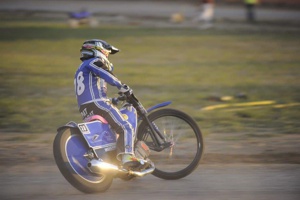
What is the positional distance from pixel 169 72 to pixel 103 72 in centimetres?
1064

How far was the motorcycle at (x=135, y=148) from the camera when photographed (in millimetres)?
6883

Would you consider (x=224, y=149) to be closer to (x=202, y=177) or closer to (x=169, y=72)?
(x=202, y=177)

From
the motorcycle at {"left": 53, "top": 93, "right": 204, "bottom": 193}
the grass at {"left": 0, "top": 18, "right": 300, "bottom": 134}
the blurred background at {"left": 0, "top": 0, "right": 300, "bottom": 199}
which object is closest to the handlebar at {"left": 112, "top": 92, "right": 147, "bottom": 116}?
the motorcycle at {"left": 53, "top": 93, "right": 204, "bottom": 193}

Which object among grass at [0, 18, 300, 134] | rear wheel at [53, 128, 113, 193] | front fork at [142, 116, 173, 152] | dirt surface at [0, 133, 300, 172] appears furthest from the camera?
grass at [0, 18, 300, 134]

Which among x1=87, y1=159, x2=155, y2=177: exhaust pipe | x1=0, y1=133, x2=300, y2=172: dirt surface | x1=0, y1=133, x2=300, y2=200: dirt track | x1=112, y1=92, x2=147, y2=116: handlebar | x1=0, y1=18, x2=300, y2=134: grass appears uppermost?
x1=112, y1=92, x2=147, y2=116: handlebar

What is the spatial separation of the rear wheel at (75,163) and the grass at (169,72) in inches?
142

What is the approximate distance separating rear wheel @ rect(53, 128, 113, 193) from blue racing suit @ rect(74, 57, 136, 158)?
0.36 meters

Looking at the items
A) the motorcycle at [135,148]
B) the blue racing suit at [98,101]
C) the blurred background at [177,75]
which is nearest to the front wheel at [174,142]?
the motorcycle at [135,148]

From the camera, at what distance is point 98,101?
23.4ft

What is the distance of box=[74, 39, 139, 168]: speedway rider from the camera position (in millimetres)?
7061

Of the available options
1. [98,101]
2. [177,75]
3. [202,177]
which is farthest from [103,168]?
[177,75]

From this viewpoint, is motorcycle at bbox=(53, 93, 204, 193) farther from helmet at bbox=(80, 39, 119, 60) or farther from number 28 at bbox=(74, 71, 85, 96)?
helmet at bbox=(80, 39, 119, 60)

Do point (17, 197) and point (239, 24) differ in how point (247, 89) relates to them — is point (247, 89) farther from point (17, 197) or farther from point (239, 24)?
point (239, 24)

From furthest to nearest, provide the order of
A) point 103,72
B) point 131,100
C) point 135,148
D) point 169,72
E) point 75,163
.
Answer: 1. point 169,72
2. point 135,148
3. point 131,100
4. point 103,72
5. point 75,163
